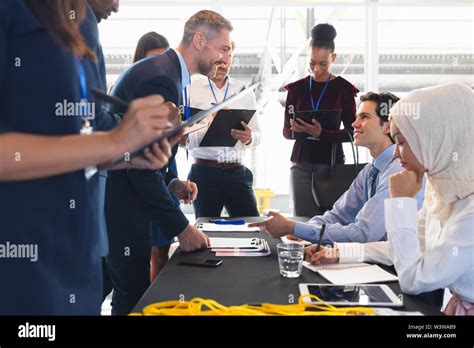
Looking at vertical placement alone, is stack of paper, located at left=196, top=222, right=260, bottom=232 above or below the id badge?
below

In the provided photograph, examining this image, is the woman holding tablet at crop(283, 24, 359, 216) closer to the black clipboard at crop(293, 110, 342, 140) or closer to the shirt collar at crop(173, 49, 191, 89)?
the black clipboard at crop(293, 110, 342, 140)

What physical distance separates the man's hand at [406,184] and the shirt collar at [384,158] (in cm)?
63

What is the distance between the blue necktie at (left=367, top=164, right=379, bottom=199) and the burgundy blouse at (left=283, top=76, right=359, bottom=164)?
0.77m

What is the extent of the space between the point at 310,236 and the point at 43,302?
1.05 m

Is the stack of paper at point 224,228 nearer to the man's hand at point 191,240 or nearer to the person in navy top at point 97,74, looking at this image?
the man's hand at point 191,240

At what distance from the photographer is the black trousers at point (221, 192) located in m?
2.73

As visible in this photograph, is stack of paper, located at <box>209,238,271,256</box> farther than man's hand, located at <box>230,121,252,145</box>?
No

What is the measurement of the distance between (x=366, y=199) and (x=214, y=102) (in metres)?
1.29

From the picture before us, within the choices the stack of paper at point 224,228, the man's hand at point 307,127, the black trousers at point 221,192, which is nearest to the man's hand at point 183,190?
the stack of paper at point 224,228

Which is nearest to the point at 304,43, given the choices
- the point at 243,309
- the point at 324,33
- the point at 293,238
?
the point at 324,33

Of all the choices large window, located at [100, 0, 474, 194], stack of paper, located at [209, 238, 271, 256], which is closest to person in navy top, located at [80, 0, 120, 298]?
stack of paper, located at [209, 238, 271, 256]

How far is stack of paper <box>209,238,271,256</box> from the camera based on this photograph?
5.09 ft

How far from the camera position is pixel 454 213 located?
1.28 meters

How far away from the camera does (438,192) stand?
131 centimetres
